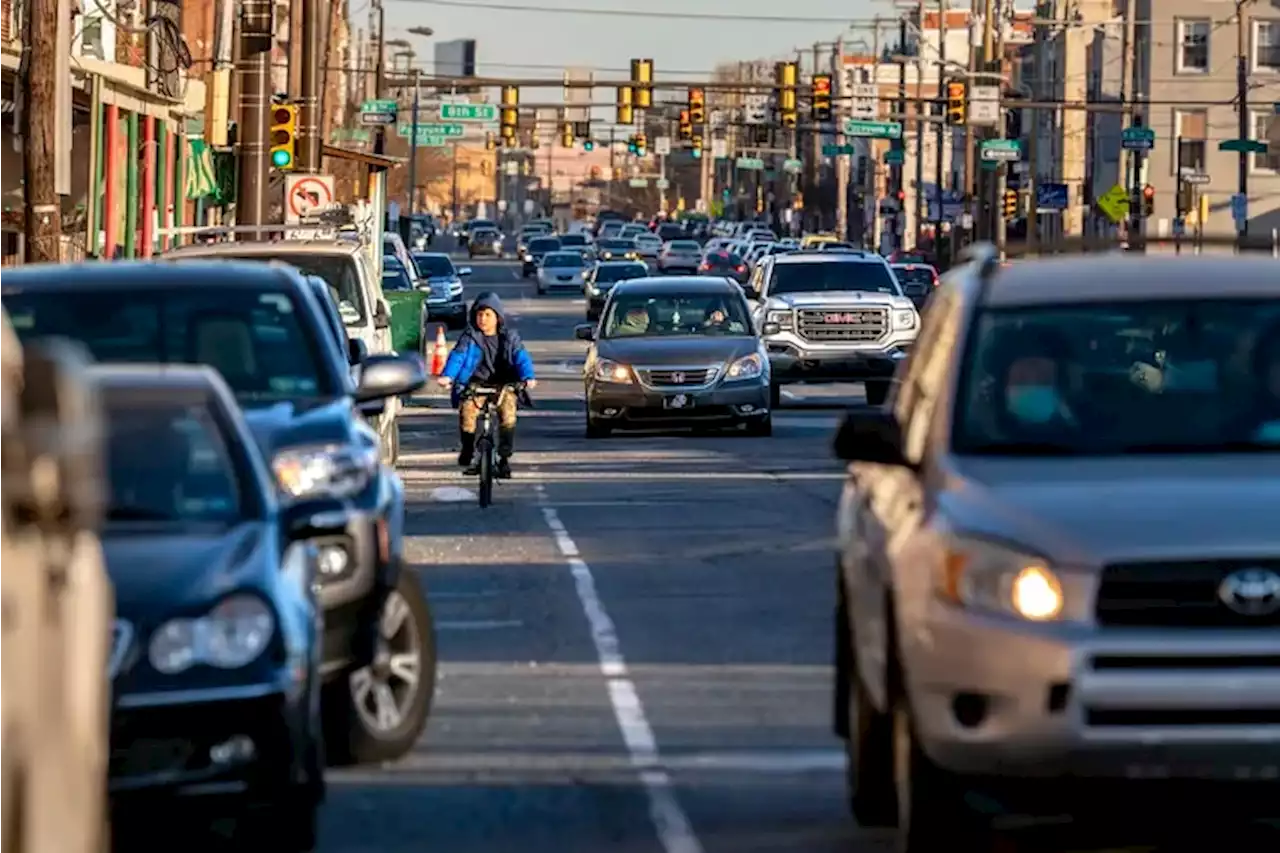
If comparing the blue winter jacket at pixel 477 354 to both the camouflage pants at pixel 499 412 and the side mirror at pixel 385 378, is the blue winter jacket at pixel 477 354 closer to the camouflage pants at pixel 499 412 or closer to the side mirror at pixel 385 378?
the camouflage pants at pixel 499 412

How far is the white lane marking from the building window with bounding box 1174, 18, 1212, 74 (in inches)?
3097

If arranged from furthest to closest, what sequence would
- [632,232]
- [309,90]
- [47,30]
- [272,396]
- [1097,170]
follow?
1. [632,232]
2. [1097,170]
3. [309,90]
4. [47,30]
5. [272,396]

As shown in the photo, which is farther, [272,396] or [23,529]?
[272,396]

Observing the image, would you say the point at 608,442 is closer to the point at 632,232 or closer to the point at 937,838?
the point at 937,838

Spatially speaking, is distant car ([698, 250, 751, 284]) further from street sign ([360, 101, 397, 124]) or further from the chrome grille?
the chrome grille

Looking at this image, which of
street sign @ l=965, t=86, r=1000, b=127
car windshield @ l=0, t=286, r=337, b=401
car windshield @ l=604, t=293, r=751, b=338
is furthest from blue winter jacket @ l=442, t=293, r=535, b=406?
street sign @ l=965, t=86, r=1000, b=127

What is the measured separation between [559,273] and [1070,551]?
8171cm

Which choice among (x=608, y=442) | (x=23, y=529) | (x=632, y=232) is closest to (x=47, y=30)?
(x=608, y=442)

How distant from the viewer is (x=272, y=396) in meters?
12.5

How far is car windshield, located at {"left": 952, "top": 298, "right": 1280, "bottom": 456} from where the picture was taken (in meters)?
9.16

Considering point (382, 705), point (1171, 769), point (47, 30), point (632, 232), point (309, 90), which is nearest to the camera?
point (1171, 769)

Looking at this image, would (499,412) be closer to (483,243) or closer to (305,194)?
(305,194)

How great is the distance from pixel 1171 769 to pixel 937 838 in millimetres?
757

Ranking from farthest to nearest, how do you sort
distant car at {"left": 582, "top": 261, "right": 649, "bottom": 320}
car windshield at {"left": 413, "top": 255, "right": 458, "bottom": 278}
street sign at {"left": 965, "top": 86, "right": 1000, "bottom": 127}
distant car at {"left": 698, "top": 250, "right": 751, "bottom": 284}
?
distant car at {"left": 698, "top": 250, "right": 751, "bottom": 284}, street sign at {"left": 965, "top": 86, "right": 1000, "bottom": 127}, car windshield at {"left": 413, "top": 255, "right": 458, "bottom": 278}, distant car at {"left": 582, "top": 261, "right": 649, "bottom": 320}
